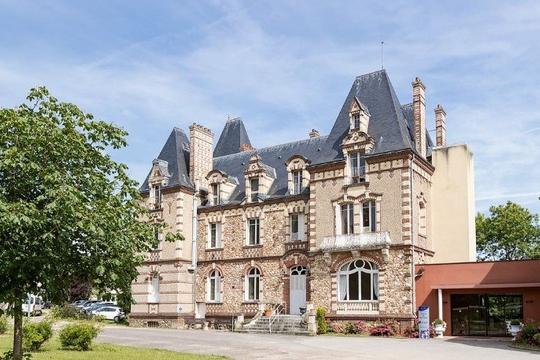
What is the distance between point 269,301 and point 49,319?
14.4 meters

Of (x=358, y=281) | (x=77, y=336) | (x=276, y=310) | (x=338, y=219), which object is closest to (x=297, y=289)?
(x=276, y=310)

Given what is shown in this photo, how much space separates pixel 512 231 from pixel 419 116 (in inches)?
765

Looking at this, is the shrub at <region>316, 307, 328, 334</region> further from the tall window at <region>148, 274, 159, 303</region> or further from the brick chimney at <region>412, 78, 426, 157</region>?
the tall window at <region>148, 274, 159, 303</region>

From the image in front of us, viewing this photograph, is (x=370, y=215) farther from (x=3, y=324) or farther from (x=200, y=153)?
(x=3, y=324)

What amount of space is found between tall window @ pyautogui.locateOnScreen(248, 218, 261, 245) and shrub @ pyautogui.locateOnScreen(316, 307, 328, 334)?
18.6 feet

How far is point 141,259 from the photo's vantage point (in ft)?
38.0

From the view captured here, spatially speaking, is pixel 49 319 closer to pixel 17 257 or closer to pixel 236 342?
pixel 236 342

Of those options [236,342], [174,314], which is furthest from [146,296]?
[236,342]

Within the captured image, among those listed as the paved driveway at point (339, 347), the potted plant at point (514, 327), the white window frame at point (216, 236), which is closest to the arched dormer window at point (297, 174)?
the white window frame at point (216, 236)

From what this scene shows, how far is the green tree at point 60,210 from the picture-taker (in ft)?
31.4

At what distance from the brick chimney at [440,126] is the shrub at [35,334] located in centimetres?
2122

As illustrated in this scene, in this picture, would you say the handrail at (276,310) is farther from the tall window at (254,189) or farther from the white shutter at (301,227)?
the tall window at (254,189)

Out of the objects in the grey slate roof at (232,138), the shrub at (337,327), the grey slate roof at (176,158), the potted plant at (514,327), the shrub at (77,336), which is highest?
the grey slate roof at (232,138)

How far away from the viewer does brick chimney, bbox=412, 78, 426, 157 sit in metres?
29.4
